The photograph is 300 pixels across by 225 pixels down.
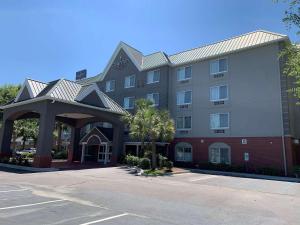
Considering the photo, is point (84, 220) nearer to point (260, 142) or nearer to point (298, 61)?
point (298, 61)

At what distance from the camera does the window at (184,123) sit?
Result: 1303 inches

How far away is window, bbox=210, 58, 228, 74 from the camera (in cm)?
3149

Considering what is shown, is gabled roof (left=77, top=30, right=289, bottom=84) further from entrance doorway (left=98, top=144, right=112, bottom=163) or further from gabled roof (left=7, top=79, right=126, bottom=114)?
entrance doorway (left=98, top=144, right=112, bottom=163)

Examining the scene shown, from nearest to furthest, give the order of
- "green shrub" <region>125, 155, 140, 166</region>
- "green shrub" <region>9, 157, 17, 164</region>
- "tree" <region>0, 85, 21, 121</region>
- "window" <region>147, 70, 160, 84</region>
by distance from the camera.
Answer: "green shrub" <region>125, 155, 140, 166</region>
"green shrub" <region>9, 157, 17, 164</region>
"window" <region>147, 70, 160, 84</region>
"tree" <region>0, 85, 21, 121</region>

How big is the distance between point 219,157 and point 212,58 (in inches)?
442

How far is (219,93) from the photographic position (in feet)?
103

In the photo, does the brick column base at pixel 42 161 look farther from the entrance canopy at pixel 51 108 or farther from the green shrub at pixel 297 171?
the green shrub at pixel 297 171

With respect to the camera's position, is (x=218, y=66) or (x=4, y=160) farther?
(x=218, y=66)

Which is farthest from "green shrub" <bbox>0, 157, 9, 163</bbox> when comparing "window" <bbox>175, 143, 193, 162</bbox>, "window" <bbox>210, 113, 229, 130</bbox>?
"window" <bbox>210, 113, 229, 130</bbox>

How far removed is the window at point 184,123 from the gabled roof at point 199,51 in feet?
22.2

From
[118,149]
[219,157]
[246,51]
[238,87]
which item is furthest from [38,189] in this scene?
[246,51]

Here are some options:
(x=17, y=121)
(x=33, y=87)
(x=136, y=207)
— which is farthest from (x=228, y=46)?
(x=17, y=121)

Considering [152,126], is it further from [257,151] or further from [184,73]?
[184,73]

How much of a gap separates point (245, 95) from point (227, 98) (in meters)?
1.97
